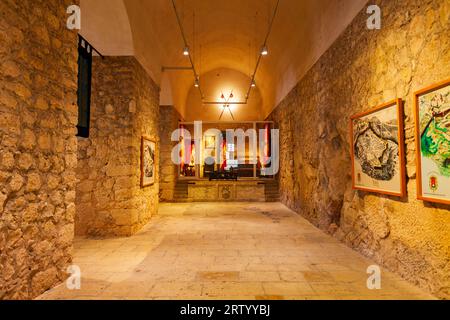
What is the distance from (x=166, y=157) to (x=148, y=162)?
350 centimetres

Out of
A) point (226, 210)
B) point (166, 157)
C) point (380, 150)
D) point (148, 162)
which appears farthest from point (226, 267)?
point (166, 157)

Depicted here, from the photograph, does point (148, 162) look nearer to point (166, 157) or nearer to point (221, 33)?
point (166, 157)

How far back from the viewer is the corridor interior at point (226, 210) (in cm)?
224

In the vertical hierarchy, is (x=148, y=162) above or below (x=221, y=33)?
below

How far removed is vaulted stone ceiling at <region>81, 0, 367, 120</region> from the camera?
4.39 meters

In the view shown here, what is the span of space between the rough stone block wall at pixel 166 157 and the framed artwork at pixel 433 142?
7594 mm

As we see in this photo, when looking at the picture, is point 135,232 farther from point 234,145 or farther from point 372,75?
point 234,145

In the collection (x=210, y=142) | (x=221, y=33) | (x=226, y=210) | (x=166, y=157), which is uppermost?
(x=221, y=33)

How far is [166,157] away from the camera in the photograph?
9117 mm

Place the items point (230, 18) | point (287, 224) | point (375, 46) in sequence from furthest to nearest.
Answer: point (230, 18), point (287, 224), point (375, 46)

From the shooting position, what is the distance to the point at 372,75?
3.31 meters

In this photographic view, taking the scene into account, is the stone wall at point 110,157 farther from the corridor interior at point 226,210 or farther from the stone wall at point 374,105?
the stone wall at point 374,105
